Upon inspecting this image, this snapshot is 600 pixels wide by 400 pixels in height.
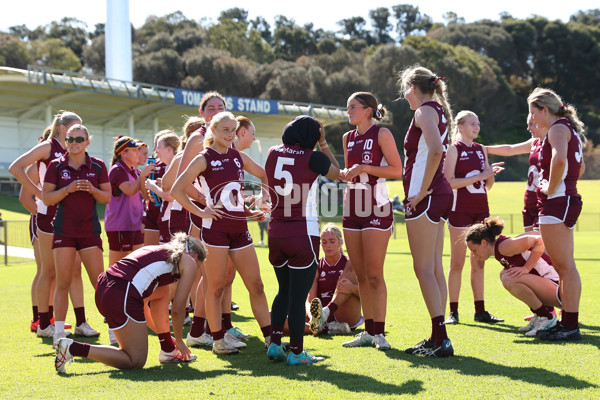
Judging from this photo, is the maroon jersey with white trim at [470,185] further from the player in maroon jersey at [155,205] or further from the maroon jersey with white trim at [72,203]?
the maroon jersey with white trim at [72,203]

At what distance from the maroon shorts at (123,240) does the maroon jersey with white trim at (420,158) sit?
3.61m

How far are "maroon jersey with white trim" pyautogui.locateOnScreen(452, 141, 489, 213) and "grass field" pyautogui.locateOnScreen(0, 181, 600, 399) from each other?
4.32 ft

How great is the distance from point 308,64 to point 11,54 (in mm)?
29776

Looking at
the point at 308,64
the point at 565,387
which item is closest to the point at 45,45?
the point at 308,64

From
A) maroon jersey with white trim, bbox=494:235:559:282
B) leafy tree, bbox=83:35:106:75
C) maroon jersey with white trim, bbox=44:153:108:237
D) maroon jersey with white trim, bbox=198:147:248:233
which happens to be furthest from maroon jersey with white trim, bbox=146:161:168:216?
leafy tree, bbox=83:35:106:75

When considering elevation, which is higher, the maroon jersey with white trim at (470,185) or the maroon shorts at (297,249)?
the maroon jersey with white trim at (470,185)

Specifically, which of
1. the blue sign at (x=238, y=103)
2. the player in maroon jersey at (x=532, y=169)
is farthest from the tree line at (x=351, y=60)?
the player in maroon jersey at (x=532, y=169)

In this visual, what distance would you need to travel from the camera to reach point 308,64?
65.2 metres

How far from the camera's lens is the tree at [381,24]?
93.1m

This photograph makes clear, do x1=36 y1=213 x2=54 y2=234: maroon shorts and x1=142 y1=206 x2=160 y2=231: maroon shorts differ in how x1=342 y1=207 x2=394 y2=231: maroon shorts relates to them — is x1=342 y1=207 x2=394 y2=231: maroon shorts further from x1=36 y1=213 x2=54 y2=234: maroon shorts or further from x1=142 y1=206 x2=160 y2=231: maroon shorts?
x1=36 y1=213 x2=54 y2=234: maroon shorts

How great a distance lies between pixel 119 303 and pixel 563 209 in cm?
407

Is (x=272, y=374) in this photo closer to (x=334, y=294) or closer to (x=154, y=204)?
(x=334, y=294)

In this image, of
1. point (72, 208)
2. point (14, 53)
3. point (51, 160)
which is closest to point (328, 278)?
point (72, 208)

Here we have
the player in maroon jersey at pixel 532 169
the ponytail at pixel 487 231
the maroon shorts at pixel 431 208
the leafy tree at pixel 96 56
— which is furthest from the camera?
the leafy tree at pixel 96 56
